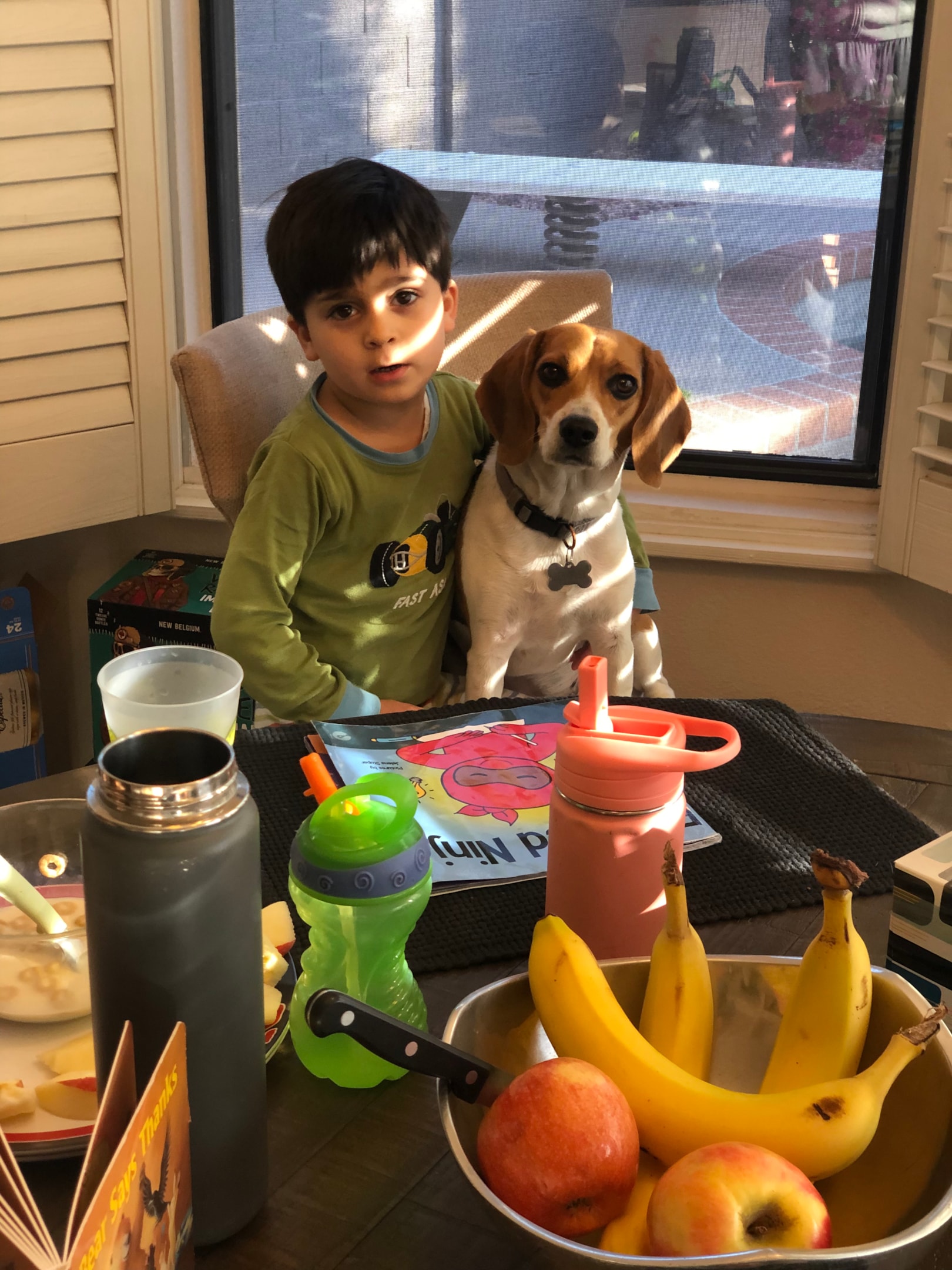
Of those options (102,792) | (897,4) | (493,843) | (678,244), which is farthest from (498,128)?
(102,792)

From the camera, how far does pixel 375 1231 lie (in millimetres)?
596

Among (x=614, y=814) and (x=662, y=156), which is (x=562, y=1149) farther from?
(x=662, y=156)

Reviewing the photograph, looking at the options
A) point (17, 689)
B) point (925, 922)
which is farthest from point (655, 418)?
point (17, 689)

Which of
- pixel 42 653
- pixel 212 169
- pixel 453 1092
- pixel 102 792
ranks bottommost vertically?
pixel 42 653

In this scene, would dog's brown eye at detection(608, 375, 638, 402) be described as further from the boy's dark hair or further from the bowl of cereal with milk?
the bowl of cereal with milk

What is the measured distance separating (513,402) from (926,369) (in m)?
0.79

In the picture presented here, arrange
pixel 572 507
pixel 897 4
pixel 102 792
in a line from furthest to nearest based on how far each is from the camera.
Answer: pixel 897 4
pixel 572 507
pixel 102 792

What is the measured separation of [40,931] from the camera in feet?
2.35

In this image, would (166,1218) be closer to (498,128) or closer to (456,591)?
(456,591)

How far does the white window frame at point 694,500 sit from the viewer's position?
2115mm

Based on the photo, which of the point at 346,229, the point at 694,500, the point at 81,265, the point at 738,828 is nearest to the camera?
the point at 738,828

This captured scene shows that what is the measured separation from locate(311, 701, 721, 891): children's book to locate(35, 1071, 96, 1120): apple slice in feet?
1.00

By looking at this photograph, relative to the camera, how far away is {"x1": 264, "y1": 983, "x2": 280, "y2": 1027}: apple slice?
0.71m

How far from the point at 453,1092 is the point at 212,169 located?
2.01 meters
